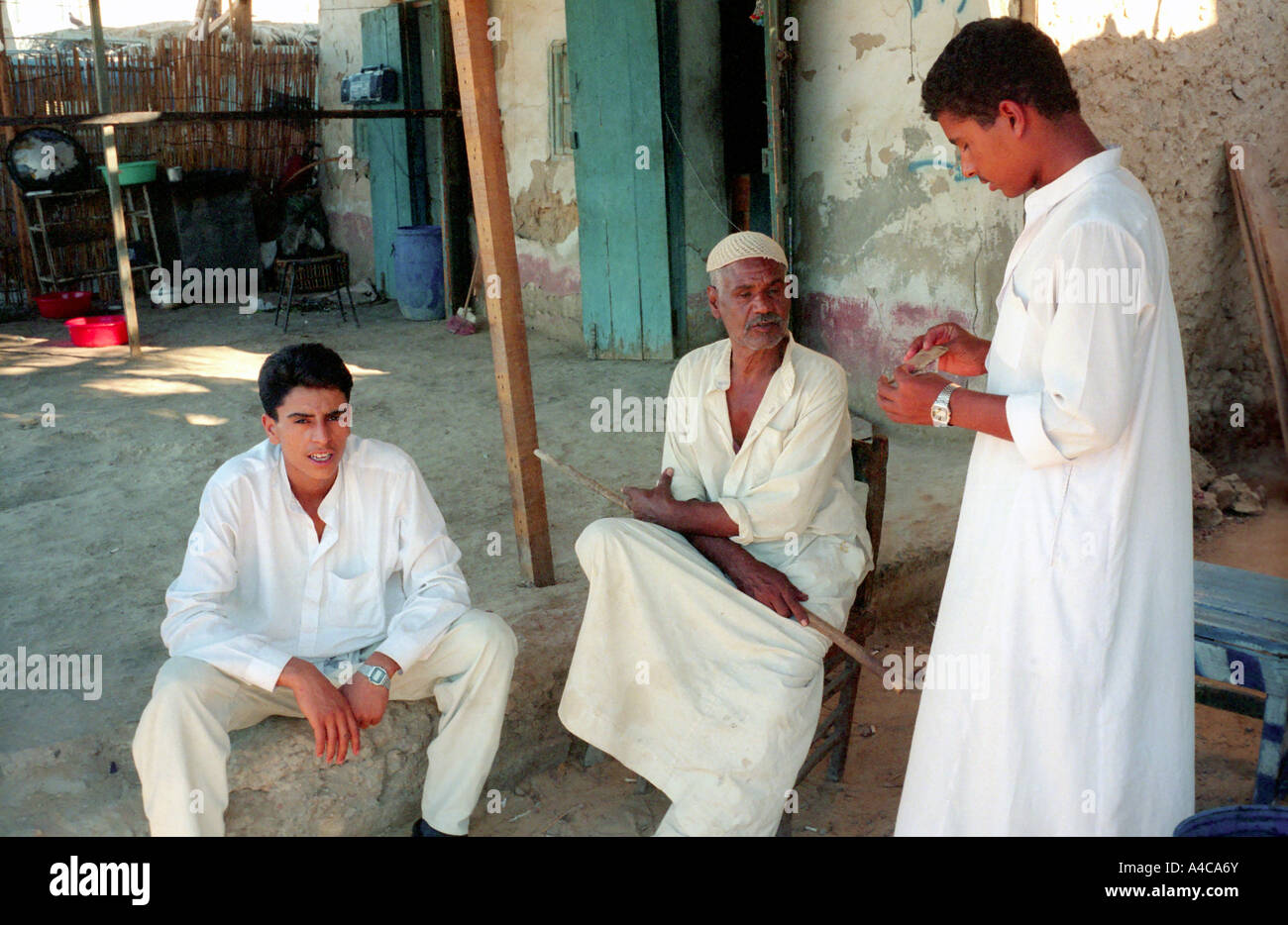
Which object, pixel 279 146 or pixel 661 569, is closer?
pixel 661 569

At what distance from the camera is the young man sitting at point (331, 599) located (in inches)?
100

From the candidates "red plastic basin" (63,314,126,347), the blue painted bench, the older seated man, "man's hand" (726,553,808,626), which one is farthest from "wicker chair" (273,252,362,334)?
the blue painted bench

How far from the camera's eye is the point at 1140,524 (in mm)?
2000

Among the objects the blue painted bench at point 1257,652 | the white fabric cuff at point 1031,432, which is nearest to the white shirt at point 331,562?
the white fabric cuff at point 1031,432

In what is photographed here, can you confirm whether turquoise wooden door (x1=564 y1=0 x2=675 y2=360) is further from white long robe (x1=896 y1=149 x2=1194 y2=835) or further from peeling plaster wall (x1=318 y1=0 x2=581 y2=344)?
white long robe (x1=896 y1=149 x2=1194 y2=835)

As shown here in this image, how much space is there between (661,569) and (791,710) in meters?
0.50

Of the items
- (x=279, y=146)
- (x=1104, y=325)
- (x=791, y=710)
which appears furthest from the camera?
(x=279, y=146)

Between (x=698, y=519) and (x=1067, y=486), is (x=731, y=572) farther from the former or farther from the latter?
(x=1067, y=486)

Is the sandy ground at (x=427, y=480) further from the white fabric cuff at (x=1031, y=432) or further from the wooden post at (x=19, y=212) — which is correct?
the wooden post at (x=19, y=212)

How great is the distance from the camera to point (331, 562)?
9.19 ft

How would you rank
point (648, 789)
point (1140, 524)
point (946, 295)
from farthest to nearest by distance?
point (946, 295) → point (648, 789) → point (1140, 524)

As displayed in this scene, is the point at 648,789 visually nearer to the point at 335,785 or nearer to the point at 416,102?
the point at 335,785

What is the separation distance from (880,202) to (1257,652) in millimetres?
3252
